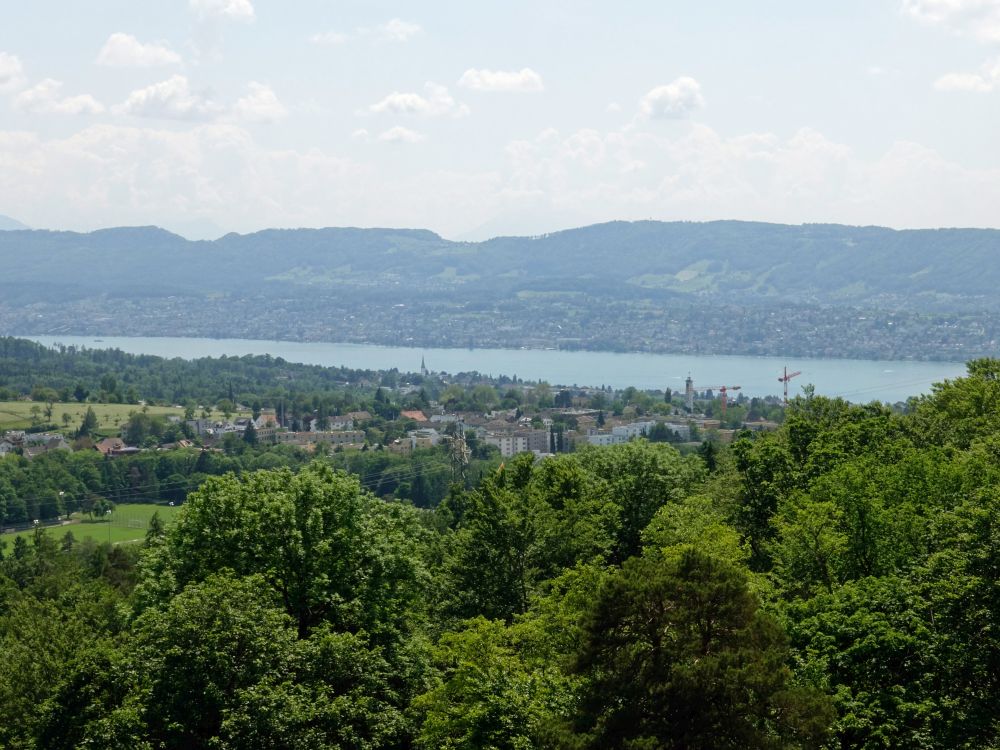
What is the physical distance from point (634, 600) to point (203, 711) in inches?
242

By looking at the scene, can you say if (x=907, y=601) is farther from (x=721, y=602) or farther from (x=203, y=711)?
(x=203, y=711)

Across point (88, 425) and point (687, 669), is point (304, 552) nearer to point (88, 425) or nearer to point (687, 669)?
point (687, 669)

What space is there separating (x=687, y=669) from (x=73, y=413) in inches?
4774

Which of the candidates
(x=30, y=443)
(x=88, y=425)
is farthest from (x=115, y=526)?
(x=88, y=425)

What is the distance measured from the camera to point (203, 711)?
1647 cm

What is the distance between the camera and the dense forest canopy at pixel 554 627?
44.2 ft

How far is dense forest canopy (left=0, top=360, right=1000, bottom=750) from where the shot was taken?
13461 millimetres

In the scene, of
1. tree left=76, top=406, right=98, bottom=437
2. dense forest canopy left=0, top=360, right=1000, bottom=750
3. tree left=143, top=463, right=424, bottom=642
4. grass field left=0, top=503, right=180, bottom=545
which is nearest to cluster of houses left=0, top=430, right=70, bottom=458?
tree left=76, top=406, right=98, bottom=437

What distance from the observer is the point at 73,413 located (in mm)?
126500

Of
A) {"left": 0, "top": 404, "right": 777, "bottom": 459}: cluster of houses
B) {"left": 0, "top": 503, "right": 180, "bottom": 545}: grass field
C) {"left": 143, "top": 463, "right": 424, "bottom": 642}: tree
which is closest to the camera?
{"left": 143, "top": 463, "right": 424, "bottom": 642}: tree

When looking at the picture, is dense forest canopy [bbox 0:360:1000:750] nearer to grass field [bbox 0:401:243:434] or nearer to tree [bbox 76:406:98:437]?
tree [bbox 76:406:98:437]

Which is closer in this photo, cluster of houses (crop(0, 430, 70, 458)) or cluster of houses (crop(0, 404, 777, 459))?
cluster of houses (crop(0, 430, 70, 458))

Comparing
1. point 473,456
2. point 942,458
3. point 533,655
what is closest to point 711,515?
point 942,458

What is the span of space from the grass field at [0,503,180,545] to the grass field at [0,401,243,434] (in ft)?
112
